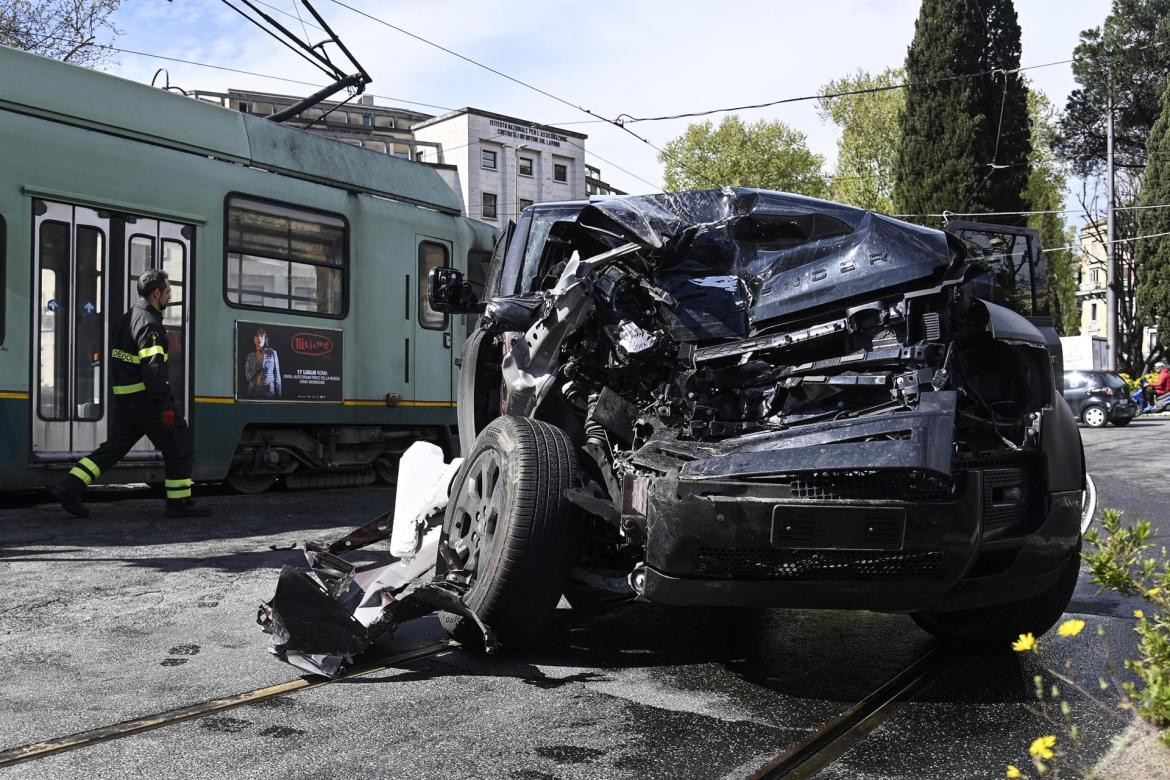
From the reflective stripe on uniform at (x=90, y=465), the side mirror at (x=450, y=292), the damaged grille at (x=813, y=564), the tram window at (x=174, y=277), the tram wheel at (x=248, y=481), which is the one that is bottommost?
the tram wheel at (x=248, y=481)

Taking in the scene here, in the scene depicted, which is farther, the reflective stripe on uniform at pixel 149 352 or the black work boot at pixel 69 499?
the reflective stripe on uniform at pixel 149 352

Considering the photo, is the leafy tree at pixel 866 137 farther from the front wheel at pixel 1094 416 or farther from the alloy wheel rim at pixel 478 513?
the alloy wheel rim at pixel 478 513

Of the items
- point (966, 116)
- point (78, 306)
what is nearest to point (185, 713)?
point (78, 306)

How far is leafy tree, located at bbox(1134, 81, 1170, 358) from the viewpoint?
1401 inches

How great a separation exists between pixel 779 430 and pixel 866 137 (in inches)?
1520

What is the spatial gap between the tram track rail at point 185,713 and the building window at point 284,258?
5723mm

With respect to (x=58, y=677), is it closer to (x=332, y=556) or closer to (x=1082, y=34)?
(x=332, y=556)

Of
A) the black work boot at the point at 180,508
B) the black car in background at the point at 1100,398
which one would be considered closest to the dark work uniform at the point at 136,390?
the black work boot at the point at 180,508

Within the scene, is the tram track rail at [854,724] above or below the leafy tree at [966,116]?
below

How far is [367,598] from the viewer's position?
3.89 metres

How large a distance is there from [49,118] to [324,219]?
251cm

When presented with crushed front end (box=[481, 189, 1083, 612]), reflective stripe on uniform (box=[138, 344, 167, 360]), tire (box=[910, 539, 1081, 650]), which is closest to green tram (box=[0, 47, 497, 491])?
reflective stripe on uniform (box=[138, 344, 167, 360])

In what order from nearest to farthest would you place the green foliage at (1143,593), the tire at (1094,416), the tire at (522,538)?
the green foliage at (1143,593)
the tire at (522,538)
the tire at (1094,416)

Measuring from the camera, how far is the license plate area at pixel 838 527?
9.27ft
